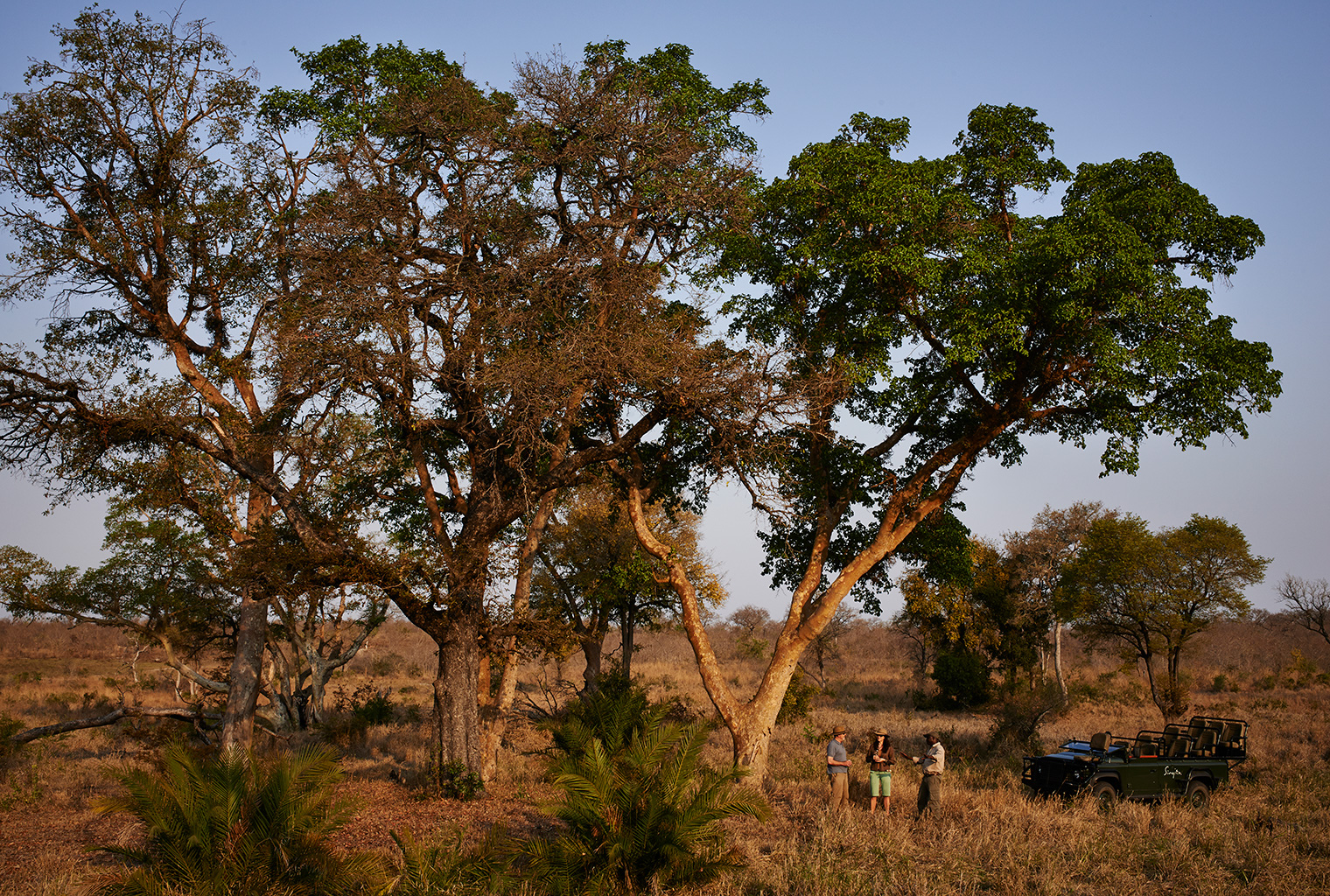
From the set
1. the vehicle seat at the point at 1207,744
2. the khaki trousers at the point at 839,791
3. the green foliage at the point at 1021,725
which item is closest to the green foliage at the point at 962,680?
the green foliage at the point at 1021,725

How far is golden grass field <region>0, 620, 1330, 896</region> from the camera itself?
28.7 ft

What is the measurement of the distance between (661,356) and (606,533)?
12876 mm

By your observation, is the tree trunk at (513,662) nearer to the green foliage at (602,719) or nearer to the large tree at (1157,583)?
the green foliage at (602,719)

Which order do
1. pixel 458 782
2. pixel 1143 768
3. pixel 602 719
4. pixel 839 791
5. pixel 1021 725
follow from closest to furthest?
pixel 839 791, pixel 1143 768, pixel 458 782, pixel 602 719, pixel 1021 725

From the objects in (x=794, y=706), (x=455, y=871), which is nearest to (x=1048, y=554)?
(x=794, y=706)

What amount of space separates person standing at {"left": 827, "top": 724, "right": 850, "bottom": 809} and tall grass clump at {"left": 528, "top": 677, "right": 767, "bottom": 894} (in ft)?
13.3

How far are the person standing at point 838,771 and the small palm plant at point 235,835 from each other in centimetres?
708

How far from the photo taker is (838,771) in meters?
12.8

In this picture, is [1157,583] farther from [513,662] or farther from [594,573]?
[513,662]

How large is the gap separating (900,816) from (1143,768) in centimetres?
411

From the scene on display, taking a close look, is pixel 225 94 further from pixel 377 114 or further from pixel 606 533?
pixel 606 533

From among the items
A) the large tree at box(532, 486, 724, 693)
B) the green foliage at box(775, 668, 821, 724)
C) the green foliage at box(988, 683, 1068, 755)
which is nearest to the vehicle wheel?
the green foliage at box(988, 683, 1068, 755)

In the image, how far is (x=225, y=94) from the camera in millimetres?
16406

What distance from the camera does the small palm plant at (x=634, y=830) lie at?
825 cm
